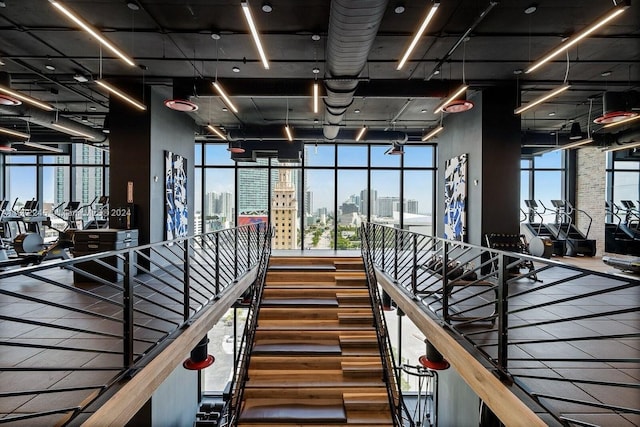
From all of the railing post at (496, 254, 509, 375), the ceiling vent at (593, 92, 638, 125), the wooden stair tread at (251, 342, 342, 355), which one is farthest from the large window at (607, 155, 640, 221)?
the railing post at (496, 254, 509, 375)

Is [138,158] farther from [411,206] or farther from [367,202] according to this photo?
[411,206]

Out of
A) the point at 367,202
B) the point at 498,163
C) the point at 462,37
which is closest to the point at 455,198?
the point at 498,163

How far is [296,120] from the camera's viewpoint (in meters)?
10.2

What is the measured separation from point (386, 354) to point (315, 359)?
115 cm

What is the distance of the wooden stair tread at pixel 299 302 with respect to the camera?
6.32 metres

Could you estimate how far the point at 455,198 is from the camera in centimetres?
870

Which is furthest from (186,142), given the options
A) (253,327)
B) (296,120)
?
(253,327)

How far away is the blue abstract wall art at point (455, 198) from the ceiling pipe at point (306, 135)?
1799 millimetres

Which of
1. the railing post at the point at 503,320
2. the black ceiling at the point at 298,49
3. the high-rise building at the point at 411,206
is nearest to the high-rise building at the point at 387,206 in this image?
the high-rise building at the point at 411,206

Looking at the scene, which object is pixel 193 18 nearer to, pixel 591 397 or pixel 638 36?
pixel 591 397

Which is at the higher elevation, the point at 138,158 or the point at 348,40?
the point at 348,40

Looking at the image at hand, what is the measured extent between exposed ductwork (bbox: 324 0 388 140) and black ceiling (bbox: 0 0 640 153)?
15cm

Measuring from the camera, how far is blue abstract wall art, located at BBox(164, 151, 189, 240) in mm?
7754

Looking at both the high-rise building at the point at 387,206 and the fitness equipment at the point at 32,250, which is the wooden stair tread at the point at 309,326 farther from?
the high-rise building at the point at 387,206
